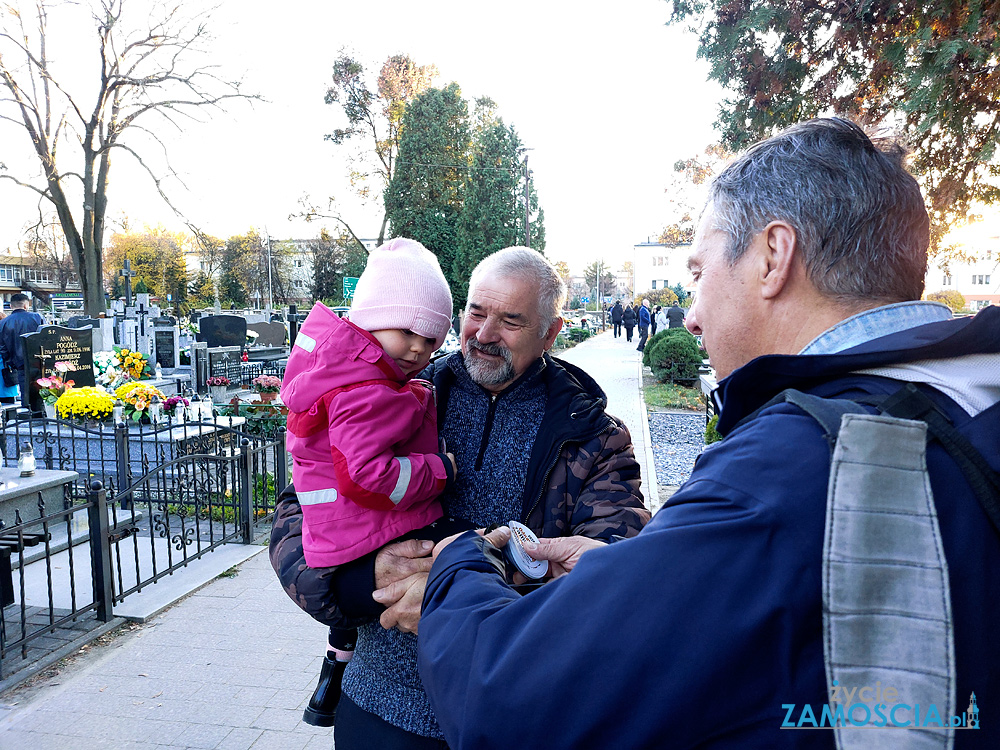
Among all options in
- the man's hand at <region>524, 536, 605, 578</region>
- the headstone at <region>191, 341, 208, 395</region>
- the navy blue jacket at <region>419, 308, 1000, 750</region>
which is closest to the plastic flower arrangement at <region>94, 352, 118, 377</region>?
the headstone at <region>191, 341, 208, 395</region>

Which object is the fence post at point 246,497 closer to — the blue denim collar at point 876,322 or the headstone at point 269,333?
the blue denim collar at point 876,322

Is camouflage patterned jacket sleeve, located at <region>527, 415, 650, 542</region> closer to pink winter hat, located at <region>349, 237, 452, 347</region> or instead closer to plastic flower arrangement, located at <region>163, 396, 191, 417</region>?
pink winter hat, located at <region>349, 237, 452, 347</region>

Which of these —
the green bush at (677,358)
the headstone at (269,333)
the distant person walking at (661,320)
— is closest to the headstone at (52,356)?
the headstone at (269,333)

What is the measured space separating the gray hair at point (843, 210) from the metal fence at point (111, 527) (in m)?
4.55

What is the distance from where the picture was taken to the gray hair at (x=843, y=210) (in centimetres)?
111

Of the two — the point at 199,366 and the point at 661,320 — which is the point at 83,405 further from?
the point at 661,320

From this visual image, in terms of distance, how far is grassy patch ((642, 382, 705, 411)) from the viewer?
49.4ft

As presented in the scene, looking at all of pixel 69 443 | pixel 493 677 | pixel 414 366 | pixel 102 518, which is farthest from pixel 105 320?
pixel 493 677

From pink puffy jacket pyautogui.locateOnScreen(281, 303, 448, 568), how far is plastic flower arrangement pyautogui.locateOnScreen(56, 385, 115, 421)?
7977 mm

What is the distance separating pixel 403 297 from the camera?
218 cm

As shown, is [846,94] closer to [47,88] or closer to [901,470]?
[901,470]

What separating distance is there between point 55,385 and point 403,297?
9.50 metres

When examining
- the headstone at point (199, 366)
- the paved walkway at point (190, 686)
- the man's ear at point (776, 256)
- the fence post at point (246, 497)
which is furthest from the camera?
the headstone at point (199, 366)

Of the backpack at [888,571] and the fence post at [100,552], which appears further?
the fence post at [100,552]
